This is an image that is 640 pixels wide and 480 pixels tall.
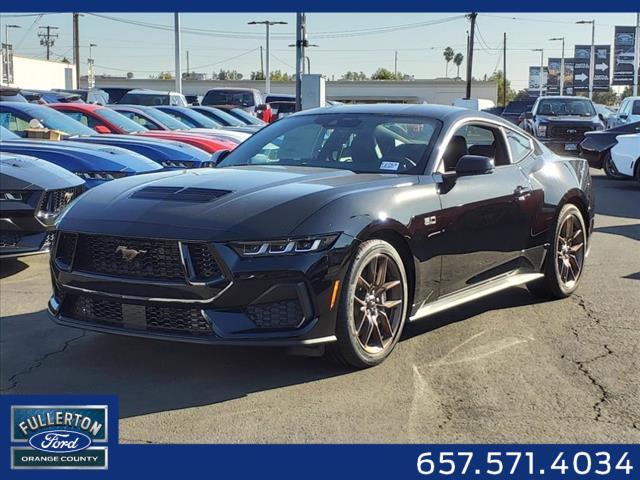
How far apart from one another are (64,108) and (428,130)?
876 cm

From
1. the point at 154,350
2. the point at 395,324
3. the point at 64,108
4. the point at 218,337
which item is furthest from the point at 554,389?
the point at 64,108

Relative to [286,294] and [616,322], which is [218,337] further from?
[616,322]

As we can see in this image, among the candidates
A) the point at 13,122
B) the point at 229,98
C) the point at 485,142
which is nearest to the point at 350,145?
the point at 485,142

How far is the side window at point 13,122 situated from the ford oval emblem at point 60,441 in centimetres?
776

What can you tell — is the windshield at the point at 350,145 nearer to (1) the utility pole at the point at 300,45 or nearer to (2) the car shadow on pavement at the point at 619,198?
(2) the car shadow on pavement at the point at 619,198

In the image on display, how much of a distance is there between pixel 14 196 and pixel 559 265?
453 cm

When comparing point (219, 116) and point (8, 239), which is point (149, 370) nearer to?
point (8, 239)

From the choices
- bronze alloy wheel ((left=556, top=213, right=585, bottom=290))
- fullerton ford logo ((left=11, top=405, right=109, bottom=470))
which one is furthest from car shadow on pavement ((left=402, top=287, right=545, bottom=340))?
fullerton ford logo ((left=11, top=405, right=109, bottom=470))

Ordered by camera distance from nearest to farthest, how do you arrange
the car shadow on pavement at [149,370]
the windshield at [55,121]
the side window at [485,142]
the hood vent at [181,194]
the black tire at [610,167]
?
1. the car shadow on pavement at [149,370]
2. the hood vent at [181,194]
3. the side window at [485,142]
4. the windshield at [55,121]
5. the black tire at [610,167]

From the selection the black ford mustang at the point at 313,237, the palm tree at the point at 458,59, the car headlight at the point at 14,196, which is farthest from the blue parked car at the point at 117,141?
the palm tree at the point at 458,59

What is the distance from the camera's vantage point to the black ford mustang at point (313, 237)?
14.3 ft

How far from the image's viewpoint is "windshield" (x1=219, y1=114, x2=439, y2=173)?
550 centimetres

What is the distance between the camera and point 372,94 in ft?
259
